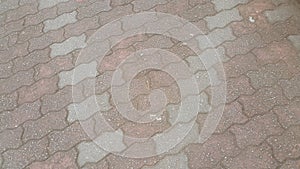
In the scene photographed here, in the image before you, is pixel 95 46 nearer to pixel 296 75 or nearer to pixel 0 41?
pixel 0 41

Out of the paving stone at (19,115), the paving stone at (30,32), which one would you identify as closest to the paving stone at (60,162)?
the paving stone at (19,115)

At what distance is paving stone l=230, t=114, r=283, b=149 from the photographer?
9.08 ft

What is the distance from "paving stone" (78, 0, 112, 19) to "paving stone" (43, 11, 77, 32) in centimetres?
7

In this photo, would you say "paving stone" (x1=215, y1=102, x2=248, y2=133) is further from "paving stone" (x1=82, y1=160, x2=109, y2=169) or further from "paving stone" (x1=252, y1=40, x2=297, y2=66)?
Result: "paving stone" (x1=82, y1=160, x2=109, y2=169)

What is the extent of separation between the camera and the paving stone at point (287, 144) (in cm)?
267

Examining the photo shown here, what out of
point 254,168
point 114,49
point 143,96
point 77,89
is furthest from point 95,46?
point 254,168

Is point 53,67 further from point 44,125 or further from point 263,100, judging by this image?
point 263,100

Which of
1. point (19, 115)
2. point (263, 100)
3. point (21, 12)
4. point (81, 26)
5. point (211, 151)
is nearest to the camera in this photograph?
point (211, 151)

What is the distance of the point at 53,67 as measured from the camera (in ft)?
11.1

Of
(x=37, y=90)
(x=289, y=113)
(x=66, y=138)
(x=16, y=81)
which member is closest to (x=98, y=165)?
(x=66, y=138)

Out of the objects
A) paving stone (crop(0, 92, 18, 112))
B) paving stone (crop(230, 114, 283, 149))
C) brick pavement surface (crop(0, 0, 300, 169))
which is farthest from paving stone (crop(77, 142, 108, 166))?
paving stone (crop(230, 114, 283, 149))

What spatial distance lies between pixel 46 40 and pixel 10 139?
108cm

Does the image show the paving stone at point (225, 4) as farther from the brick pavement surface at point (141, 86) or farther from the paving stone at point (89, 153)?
the paving stone at point (89, 153)

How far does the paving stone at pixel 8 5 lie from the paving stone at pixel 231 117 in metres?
2.50
